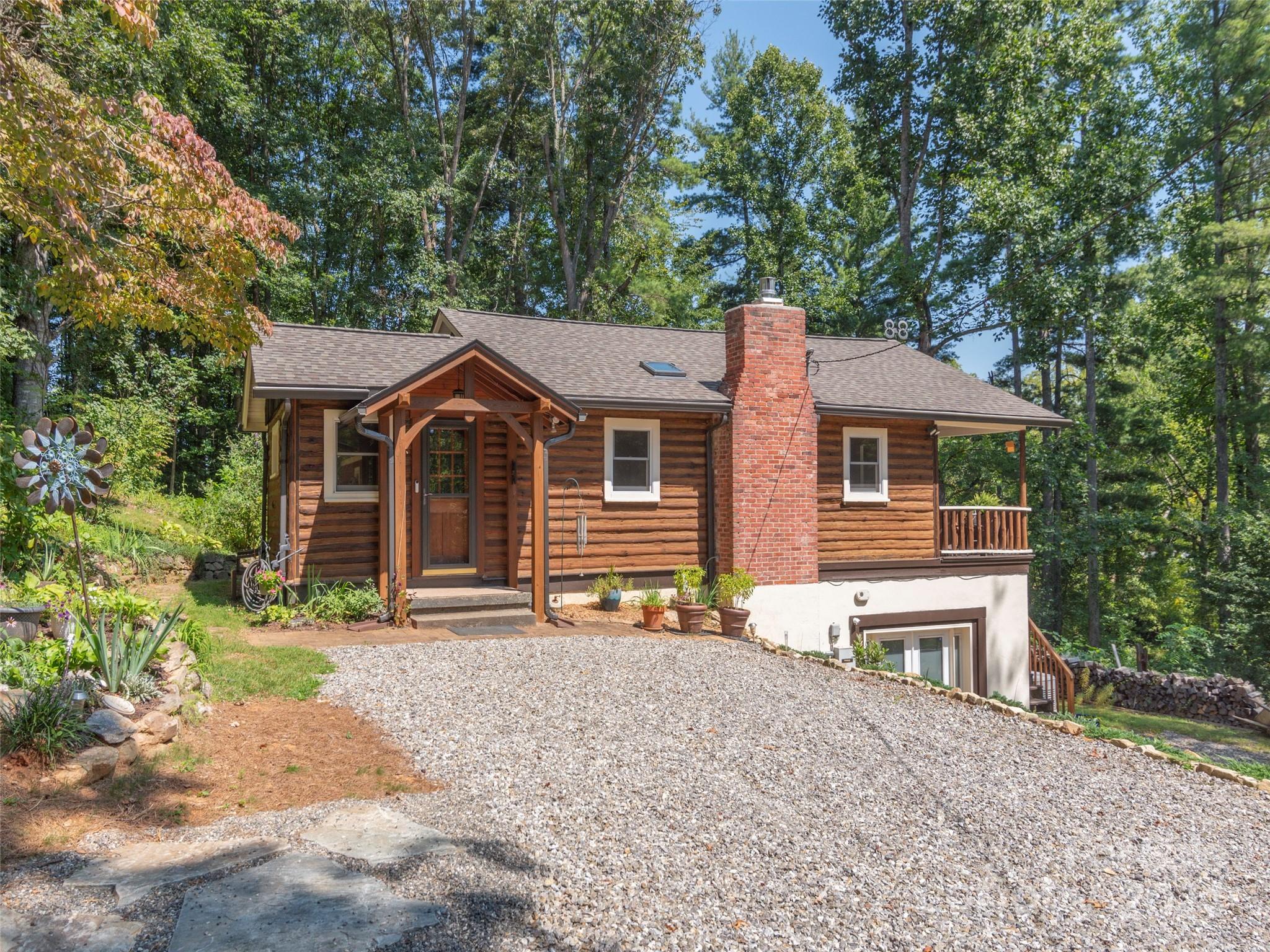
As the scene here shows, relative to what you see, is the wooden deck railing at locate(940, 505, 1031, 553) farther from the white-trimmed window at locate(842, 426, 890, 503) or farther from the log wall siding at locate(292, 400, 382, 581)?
the log wall siding at locate(292, 400, 382, 581)

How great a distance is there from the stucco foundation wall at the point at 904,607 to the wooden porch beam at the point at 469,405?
475cm

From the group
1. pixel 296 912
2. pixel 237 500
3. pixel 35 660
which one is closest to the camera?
pixel 296 912

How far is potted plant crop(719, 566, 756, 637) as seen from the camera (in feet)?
37.9

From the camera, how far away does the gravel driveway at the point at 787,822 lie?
3.77m

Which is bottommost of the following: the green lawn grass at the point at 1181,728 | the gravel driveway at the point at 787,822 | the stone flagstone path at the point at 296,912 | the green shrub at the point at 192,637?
the green lawn grass at the point at 1181,728

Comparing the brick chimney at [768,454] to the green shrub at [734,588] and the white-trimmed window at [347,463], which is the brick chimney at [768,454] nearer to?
the green shrub at [734,588]

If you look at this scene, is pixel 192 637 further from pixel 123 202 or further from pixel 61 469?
pixel 123 202

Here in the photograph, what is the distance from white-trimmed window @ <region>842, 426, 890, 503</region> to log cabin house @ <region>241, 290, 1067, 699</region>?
3cm

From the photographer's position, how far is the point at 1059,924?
397 cm

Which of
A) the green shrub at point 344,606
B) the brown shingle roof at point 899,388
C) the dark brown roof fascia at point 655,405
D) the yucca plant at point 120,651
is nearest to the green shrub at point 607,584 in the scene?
the dark brown roof fascia at point 655,405

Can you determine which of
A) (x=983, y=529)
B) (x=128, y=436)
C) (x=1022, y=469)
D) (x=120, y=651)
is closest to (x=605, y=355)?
(x=983, y=529)

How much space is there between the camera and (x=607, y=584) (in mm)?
12422

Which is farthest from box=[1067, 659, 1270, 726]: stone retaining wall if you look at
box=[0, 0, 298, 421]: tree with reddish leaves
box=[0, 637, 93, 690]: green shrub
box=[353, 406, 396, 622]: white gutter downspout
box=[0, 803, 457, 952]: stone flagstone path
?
box=[0, 637, 93, 690]: green shrub

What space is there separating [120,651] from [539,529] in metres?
5.98
